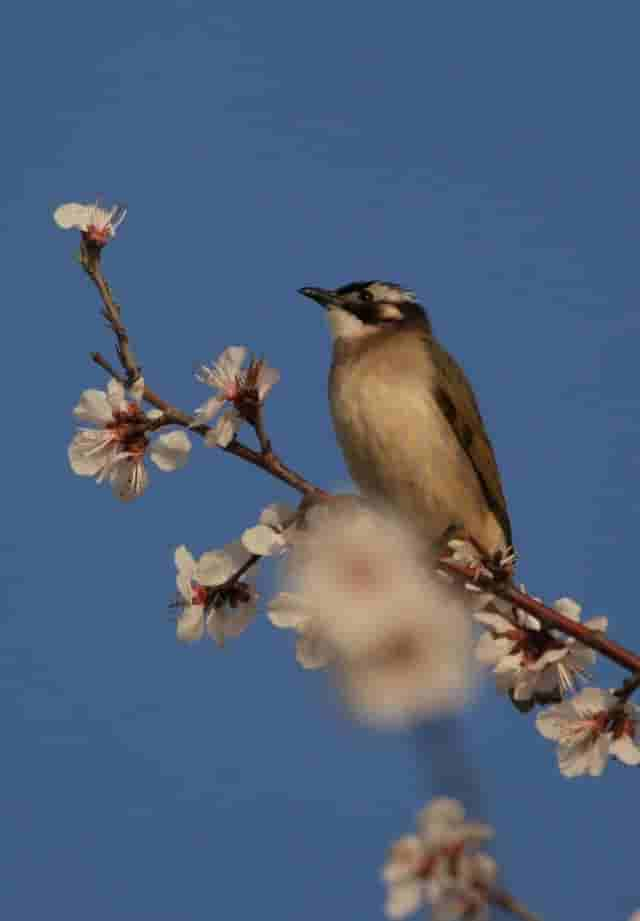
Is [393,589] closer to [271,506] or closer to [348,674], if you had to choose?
[348,674]

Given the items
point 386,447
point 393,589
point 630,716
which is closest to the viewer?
point 393,589

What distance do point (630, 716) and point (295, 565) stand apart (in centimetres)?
272

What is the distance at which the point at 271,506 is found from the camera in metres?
4.54

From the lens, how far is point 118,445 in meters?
4.77

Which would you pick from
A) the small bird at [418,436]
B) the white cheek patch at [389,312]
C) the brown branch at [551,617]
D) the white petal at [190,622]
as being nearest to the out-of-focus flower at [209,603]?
the white petal at [190,622]

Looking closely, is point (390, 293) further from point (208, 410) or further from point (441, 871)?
point (441, 871)

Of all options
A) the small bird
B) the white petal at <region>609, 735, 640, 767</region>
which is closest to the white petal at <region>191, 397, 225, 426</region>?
the white petal at <region>609, 735, 640, 767</region>

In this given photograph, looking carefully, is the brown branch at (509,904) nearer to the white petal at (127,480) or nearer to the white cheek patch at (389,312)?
the white petal at (127,480)

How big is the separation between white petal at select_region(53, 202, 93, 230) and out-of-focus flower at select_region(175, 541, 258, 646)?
1127 millimetres

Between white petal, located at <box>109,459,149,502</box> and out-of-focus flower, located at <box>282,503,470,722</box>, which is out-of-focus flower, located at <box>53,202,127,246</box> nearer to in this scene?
white petal, located at <box>109,459,149,502</box>

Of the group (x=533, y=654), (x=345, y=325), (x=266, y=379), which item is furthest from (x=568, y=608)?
(x=345, y=325)

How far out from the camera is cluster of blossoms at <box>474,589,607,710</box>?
464 cm

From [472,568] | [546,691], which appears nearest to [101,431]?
[472,568]

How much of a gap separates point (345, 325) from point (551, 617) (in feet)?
13.7
